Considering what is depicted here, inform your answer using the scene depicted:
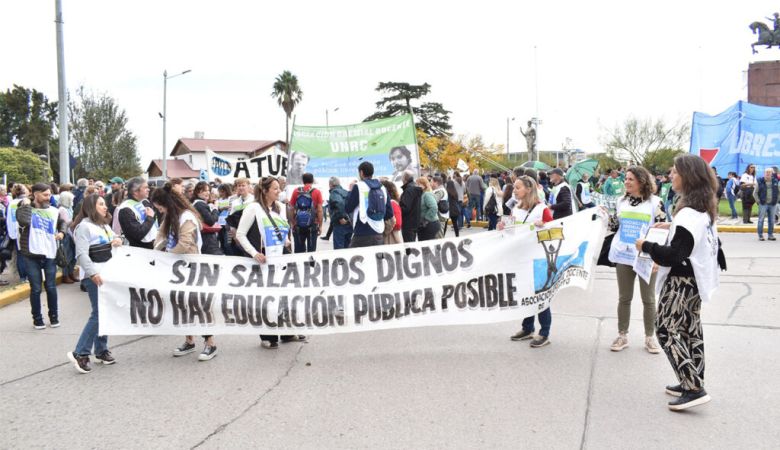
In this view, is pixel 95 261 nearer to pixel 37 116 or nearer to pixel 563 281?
pixel 563 281

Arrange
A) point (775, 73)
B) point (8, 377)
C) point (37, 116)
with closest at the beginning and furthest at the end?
1. point (8, 377)
2. point (775, 73)
3. point (37, 116)

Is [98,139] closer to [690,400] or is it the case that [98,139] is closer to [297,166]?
[297,166]

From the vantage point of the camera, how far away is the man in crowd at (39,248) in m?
7.27

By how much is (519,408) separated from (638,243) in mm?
1491

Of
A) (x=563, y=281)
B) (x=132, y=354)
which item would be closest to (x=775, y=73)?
(x=563, y=281)

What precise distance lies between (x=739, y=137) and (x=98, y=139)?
36018 millimetres

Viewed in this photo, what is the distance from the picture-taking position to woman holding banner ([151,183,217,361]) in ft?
19.0

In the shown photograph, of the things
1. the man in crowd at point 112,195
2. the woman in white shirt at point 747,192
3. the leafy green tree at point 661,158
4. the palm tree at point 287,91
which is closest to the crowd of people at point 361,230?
the man in crowd at point 112,195

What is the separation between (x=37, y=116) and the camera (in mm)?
66938

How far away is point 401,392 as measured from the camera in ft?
15.8

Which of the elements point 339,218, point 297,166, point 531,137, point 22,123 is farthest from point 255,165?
point 22,123

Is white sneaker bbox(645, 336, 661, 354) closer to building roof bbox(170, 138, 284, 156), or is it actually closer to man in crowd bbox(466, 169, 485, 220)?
man in crowd bbox(466, 169, 485, 220)

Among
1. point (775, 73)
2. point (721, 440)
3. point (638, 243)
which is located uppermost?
point (775, 73)

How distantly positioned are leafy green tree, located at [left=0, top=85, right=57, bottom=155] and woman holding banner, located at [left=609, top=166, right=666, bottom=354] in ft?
232
